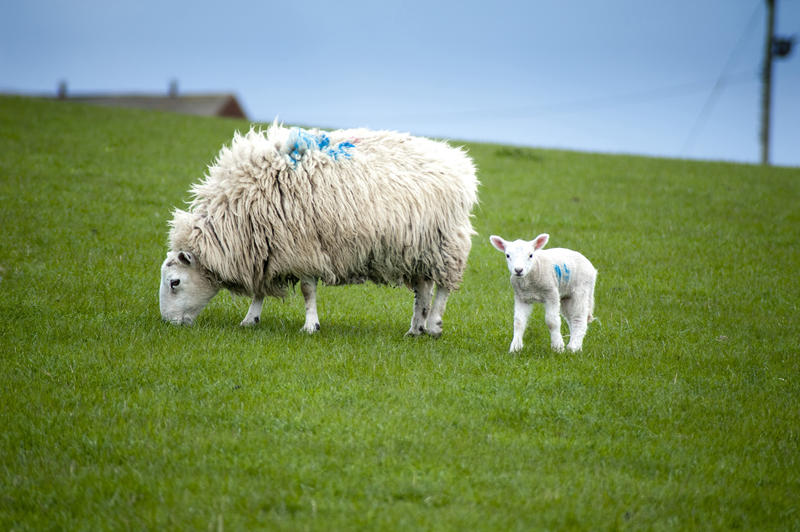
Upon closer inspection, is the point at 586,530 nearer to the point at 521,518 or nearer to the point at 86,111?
the point at 521,518

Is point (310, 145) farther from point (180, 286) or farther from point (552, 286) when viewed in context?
point (552, 286)

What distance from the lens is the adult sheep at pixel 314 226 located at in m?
8.49

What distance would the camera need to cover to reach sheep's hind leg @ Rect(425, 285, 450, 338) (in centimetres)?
891

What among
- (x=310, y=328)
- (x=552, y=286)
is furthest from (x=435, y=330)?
(x=552, y=286)

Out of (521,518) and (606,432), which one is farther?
(606,432)

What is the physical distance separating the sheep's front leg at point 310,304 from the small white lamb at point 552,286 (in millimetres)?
2202

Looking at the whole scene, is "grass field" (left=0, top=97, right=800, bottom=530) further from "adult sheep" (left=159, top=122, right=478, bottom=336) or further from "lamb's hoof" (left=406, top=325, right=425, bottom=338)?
"adult sheep" (left=159, top=122, right=478, bottom=336)

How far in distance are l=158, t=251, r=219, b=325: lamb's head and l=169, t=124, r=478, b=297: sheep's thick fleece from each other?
158 mm

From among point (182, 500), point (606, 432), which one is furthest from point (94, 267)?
point (606, 432)

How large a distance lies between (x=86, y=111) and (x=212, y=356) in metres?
21.7

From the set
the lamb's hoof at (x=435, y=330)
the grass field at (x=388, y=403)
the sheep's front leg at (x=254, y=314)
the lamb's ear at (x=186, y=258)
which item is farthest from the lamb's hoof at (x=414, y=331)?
the lamb's ear at (x=186, y=258)

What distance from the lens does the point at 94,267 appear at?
11.2 metres

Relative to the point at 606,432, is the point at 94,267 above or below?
above

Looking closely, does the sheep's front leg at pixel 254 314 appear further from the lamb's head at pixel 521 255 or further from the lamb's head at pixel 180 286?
the lamb's head at pixel 521 255
